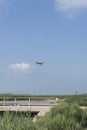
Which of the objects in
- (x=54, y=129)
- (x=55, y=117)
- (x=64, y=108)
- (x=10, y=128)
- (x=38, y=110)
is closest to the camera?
(x=10, y=128)

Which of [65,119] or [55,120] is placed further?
[65,119]

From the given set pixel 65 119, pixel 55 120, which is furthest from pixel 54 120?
pixel 65 119

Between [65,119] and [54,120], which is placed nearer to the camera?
[54,120]

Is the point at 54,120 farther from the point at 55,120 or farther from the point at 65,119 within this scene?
the point at 65,119

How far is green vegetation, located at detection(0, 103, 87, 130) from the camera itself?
63.2 ft

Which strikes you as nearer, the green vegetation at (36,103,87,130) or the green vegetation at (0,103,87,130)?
the green vegetation at (0,103,87,130)

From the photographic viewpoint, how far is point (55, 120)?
26328 mm

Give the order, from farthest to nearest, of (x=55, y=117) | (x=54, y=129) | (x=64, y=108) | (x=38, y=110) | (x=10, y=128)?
(x=38, y=110) → (x=64, y=108) → (x=55, y=117) → (x=54, y=129) → (x=10, y=128)

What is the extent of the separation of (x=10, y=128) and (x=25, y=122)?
0.95 metres

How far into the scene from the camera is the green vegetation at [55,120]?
1927 cm

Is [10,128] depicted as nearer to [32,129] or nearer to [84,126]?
[32,129]

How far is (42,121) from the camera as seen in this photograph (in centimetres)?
2691

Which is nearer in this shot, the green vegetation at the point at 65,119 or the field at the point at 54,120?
the field at the point at 54,120

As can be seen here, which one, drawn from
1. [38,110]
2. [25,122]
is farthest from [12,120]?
[38,110]
